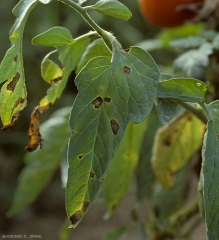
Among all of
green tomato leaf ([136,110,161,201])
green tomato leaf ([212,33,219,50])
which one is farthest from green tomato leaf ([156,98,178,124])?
green tomato leaf ([136,110,161,201])

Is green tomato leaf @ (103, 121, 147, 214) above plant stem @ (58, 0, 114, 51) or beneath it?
beneath

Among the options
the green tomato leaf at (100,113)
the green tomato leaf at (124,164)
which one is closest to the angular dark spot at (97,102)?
the green tomato leaf at (100,113)

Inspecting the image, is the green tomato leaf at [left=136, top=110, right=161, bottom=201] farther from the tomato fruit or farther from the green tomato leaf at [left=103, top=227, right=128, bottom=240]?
the tomato fruit

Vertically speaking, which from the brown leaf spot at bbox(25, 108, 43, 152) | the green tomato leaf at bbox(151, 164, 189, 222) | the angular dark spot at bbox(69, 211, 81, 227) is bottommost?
the green tomato leaf at bbox(151, 164, 189, 222)

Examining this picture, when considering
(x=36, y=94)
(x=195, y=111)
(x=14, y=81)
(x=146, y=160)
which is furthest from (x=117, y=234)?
(x=36, y=94)

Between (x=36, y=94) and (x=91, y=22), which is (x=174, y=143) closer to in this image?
(x=91, y=22)
